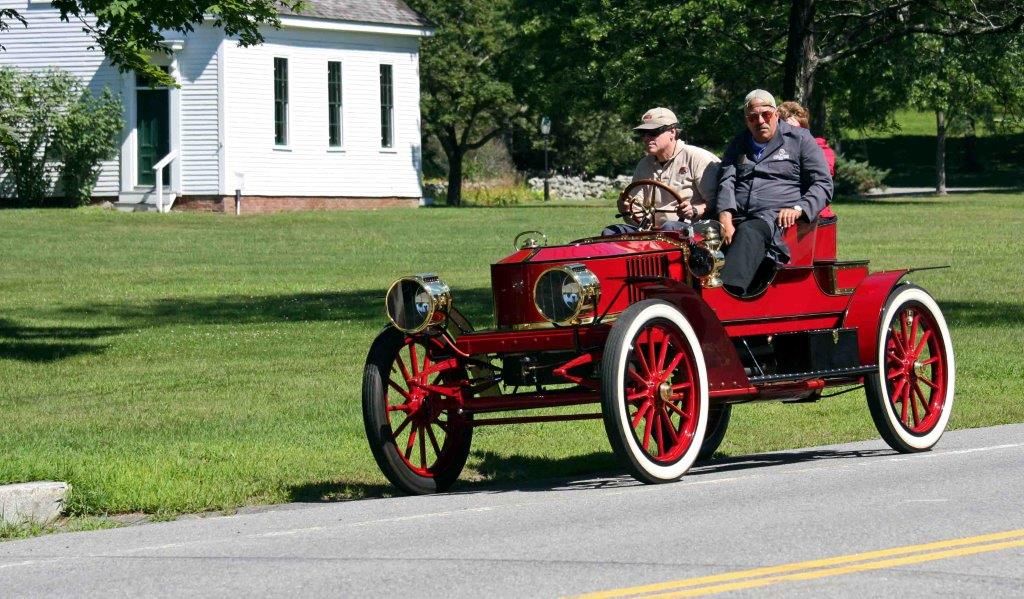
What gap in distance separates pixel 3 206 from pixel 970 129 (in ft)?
150

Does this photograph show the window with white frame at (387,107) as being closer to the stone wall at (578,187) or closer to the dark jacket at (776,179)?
the stone wall at (578,187)

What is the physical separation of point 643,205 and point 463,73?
142ft

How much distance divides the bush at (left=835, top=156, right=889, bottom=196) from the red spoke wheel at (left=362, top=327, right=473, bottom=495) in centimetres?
5214

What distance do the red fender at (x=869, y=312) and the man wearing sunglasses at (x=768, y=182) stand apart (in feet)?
1.83

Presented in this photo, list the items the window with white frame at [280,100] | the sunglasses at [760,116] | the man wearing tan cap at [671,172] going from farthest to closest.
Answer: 1. the window with white frame at [280,100]
2. the sunglasses at [760,116]
3. the man wearing tan cap at [671,172]

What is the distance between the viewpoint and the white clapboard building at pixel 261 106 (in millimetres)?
43875

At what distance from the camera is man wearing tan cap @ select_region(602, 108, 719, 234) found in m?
11.1

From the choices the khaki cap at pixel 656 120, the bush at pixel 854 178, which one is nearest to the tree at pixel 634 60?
the bush at pixel 854 178

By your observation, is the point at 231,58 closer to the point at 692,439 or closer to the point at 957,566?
the point at 692,439

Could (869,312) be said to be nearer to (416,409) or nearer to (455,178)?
(416,409)

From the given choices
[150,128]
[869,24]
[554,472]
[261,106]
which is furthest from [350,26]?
[554,472]

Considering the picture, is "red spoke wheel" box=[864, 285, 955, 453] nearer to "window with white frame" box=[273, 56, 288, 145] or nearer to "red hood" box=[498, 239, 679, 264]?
"red hood" box=[498, 239, 679, 264]

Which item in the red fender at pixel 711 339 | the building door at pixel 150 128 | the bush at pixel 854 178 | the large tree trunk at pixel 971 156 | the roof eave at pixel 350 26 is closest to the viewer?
the red fender at pixel 711 339

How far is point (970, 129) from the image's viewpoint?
76.8 m
